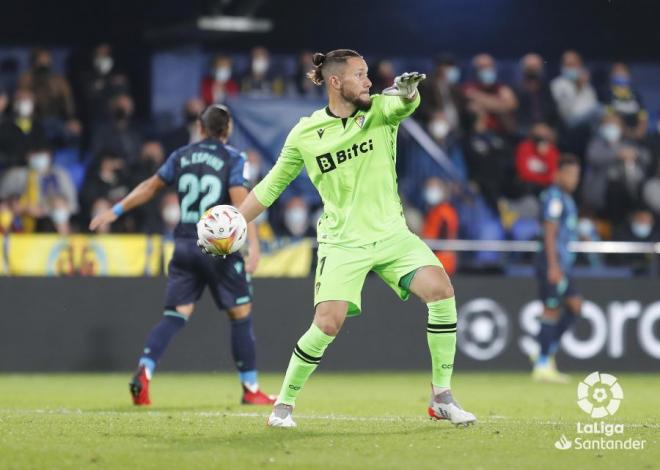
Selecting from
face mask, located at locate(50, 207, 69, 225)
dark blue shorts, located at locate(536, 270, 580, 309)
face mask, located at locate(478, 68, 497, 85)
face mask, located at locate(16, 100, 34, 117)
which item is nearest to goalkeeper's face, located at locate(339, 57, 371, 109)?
dark blue shorts, located at locate(536, 270, 580, 309)

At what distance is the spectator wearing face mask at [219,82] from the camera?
1928cm

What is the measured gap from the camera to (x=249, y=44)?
2198 cm

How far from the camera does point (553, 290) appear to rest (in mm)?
14477

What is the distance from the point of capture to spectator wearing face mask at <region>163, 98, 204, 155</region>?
18.2 metres

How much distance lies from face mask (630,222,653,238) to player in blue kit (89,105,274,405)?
29.8ft

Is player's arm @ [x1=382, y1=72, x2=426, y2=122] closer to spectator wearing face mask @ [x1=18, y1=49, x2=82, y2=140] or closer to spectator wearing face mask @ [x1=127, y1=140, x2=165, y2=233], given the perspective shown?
spectator wearing face mask @ [x1=127, y1=140, x2=165, y2=233]

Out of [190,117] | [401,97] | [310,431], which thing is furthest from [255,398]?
[190,117]

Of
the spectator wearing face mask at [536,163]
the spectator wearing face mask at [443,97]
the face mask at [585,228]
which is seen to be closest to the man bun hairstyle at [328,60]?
the face mask at [585,228]

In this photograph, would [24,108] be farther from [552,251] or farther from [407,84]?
[407,84]

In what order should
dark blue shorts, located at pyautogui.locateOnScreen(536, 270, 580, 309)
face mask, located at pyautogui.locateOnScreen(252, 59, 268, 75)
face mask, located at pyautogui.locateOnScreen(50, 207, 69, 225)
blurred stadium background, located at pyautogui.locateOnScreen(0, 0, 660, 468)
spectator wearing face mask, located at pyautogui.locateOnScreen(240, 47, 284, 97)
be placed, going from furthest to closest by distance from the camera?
face mask, located at pyautogui.locateOnScreen(252, 59, 268, 75), spectator wearing face mask, located at pyautogui.locateOnScreen(240, 47, 284, 97), face mask, located at pyautogui.locateOnScreen(50, 207, 69, 225), blurred stadium background, located at pyautogui.locateOnScreen(0, 0, 660, 468), dark blue shorts, located at pyautogui.locateOnScreen(536, 270, 580, 309)

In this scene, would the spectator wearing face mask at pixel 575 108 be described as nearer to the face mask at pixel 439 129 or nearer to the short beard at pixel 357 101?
the face mask at pixel 439 129

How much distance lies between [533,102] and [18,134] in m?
7.85

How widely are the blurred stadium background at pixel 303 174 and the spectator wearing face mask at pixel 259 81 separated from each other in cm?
4

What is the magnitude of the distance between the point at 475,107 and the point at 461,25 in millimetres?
3435
